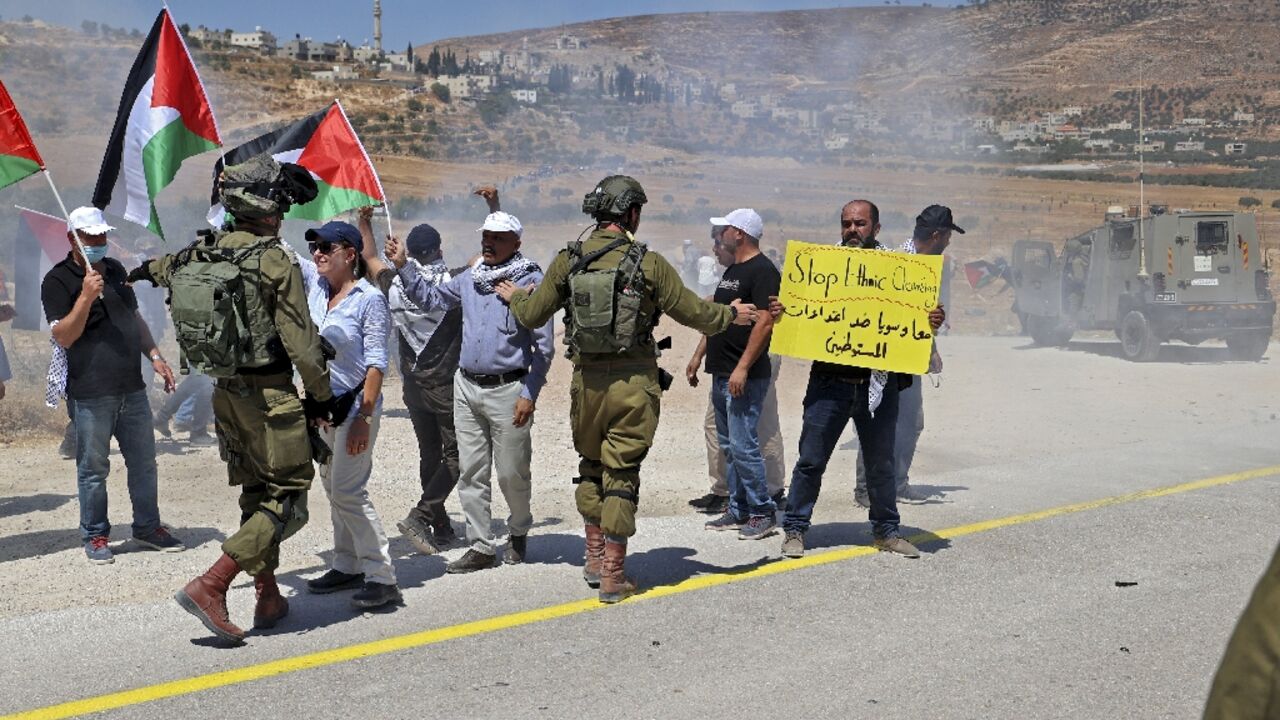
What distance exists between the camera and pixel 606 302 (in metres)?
5.76

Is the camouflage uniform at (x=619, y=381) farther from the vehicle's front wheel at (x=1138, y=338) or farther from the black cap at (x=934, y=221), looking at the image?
the vehicle's front wheel at (x=1138, y=338)

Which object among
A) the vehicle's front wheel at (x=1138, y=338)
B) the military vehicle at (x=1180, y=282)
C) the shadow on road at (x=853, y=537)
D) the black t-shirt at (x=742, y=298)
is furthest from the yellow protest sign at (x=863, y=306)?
the military vehicle at (x=1180, y=282)

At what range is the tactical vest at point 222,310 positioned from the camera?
4961 mm

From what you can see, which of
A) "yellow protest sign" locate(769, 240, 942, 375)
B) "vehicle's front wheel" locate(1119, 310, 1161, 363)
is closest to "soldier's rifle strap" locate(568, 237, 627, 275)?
"yellow protest sign" locate(769, 240, 942, 375)

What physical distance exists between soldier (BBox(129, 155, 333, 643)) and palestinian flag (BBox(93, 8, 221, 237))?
7.66 ft

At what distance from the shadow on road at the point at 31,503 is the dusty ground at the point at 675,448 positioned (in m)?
0.01

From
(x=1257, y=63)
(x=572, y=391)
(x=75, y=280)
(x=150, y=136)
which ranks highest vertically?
(x=1257, y=63)

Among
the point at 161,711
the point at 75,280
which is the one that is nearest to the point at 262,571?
the point at 161,711

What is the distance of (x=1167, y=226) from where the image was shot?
19375 millimetres

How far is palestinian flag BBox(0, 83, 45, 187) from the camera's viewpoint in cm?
673

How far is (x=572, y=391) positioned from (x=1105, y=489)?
14.5 feet

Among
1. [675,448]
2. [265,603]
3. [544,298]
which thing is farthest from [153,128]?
[675,448]

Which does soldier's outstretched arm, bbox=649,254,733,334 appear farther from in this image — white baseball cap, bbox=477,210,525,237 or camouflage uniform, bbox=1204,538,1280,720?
camouflage uniform, bbox=1204,538,1280,720

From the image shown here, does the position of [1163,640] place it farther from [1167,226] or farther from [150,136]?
[1167,226]
